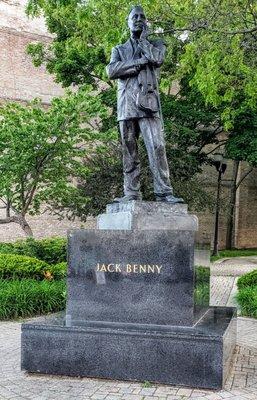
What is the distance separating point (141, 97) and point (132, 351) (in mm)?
2920

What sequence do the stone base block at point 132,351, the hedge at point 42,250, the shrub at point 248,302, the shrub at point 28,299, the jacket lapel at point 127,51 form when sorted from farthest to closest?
the hedge at point 42,250
the shrub at point 248,302
the shrub at point 28,299
the jacket lapel at point 127,51
the stone base block at point 132,351

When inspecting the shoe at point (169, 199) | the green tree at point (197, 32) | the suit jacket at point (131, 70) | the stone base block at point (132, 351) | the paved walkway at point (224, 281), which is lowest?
the paved walkway at point (224, 281)

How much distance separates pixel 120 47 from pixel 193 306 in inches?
129

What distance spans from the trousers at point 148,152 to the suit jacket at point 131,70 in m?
0.12

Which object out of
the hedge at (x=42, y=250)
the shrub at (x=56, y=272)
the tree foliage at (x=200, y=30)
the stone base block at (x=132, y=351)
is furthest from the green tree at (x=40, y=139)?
the stone base block at (x=132, y=351)

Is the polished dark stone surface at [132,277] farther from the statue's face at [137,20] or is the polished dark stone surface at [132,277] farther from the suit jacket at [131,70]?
the statue's face at [137,20]

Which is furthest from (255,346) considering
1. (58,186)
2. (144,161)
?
(144,161)

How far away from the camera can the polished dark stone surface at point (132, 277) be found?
220 inches

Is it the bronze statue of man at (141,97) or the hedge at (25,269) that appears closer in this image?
the bronze statue of man at (141,97)

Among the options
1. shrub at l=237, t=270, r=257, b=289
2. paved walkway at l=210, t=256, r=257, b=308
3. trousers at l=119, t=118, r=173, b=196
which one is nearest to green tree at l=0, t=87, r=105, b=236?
paved walkway at l=210, t=256, r=257, b=308

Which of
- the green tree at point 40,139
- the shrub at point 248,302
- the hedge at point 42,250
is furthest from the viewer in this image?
the hedge at point 42,250

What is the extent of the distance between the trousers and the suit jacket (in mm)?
125

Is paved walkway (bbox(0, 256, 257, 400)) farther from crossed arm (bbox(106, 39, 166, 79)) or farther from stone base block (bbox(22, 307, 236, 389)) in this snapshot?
crossed arm (bbox(106, 39, 166, 79))

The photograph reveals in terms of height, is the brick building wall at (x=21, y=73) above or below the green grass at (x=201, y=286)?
above
